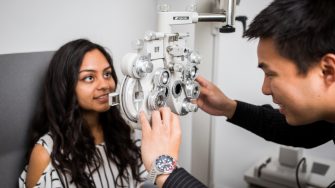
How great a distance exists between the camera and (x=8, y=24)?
1027mm

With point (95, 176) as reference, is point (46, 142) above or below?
above

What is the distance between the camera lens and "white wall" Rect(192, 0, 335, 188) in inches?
71.3

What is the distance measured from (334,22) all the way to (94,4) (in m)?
1.01

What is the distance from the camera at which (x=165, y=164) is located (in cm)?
71

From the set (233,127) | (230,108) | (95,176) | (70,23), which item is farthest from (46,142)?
(233,127)

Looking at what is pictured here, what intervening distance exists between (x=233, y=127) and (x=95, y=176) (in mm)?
1222

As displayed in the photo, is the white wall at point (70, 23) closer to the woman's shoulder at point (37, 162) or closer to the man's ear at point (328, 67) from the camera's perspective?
the woman's shoulder at point (37, 162)

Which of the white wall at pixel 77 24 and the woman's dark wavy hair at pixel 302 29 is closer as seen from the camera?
the woman's dark wavy hair at pixel 302 29

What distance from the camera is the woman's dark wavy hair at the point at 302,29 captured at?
622 millimetres

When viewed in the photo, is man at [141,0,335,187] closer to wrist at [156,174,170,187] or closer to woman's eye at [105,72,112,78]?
wrist at [156,174,170,187]

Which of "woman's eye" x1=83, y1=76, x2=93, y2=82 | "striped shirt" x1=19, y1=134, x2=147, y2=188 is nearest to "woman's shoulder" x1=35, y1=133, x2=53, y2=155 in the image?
"striped shirt" x1=19, y1=134, x2=147, y2=188

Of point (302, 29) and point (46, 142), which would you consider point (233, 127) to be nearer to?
point (46, 142)

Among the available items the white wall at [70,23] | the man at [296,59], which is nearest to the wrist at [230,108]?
the man at [296,59]

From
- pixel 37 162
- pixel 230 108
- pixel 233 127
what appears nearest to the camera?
pixel 37 162
